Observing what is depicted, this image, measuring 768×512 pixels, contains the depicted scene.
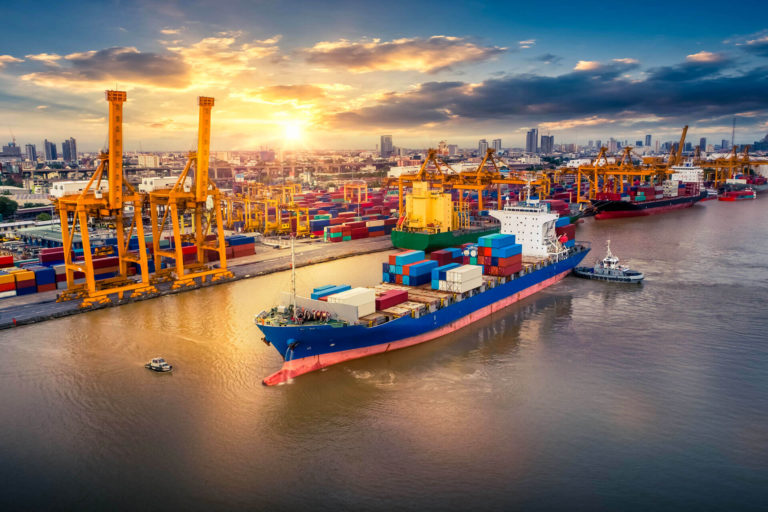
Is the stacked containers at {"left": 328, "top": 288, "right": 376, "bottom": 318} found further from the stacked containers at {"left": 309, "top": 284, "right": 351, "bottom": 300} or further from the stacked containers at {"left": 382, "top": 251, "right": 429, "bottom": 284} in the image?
the stacked containers at {"left": 382, "top": 251, "right": 429, "bottom": 284}

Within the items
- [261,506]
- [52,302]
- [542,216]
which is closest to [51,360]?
[52,302]

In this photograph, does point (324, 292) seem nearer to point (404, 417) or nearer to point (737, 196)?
point (404, 417)

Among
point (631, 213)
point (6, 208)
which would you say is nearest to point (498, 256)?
point (631, 213)

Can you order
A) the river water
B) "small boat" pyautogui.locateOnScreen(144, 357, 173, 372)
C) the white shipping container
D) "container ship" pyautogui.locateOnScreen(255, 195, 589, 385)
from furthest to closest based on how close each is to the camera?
the white shipping container → "small boat" pyautogui.locateOnScreen(144, 357, 173, 372) → "container ship" pyautogui.locateOnScreen(255, 195, 589, 385) → the river water

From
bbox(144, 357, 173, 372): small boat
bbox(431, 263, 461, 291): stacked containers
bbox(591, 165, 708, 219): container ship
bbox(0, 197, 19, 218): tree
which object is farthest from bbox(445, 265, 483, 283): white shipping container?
bbox(0, 197, 19, 218): tree

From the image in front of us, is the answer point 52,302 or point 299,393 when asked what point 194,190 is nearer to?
point 52,302

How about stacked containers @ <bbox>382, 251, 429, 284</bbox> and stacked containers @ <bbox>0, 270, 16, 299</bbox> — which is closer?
stacked containers @ <bbox>382, 251, 429, 284</bbox>
